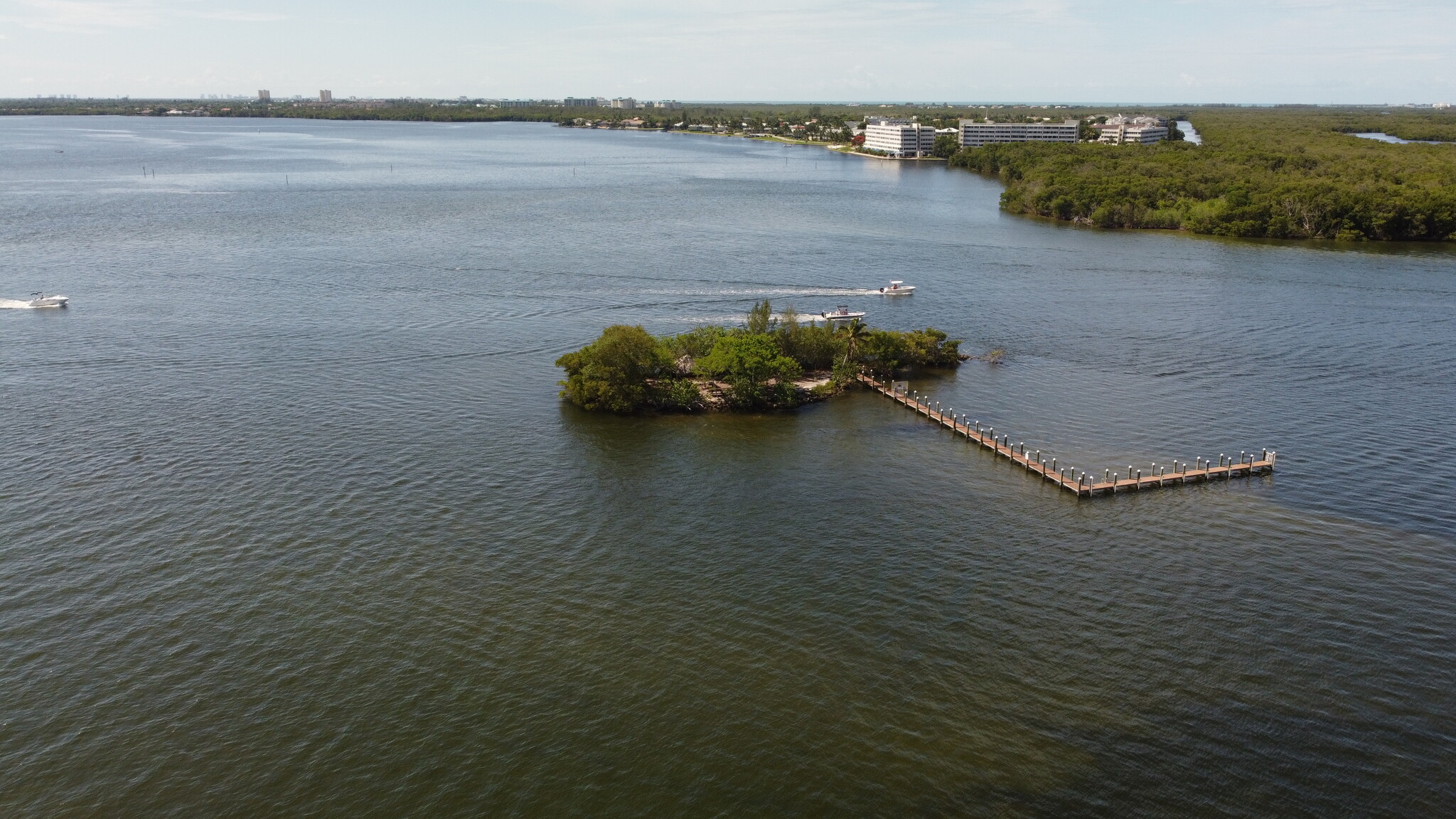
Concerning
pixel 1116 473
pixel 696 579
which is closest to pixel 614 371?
pixel 696 579

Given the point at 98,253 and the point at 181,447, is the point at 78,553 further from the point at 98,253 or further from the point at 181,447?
the point at 98,253

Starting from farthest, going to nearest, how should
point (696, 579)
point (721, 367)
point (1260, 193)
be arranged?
point (1260, 193) < point (721, 367) < point (696, 579)

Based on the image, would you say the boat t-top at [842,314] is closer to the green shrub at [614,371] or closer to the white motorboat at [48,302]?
the green shrub at [614,371]

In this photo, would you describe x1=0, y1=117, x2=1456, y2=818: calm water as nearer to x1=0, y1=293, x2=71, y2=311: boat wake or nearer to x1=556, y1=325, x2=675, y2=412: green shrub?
x1=0, y1=293, x2=71, y2=311: boat wake

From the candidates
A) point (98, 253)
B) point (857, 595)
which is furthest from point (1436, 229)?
point (98, 253)

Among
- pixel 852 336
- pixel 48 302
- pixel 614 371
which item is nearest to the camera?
→ pixel 614 371

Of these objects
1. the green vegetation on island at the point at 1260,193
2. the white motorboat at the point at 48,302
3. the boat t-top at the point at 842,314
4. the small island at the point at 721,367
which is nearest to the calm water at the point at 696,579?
the small island at the point at 721,367

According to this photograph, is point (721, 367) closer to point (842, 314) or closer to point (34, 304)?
point (842, 314)
